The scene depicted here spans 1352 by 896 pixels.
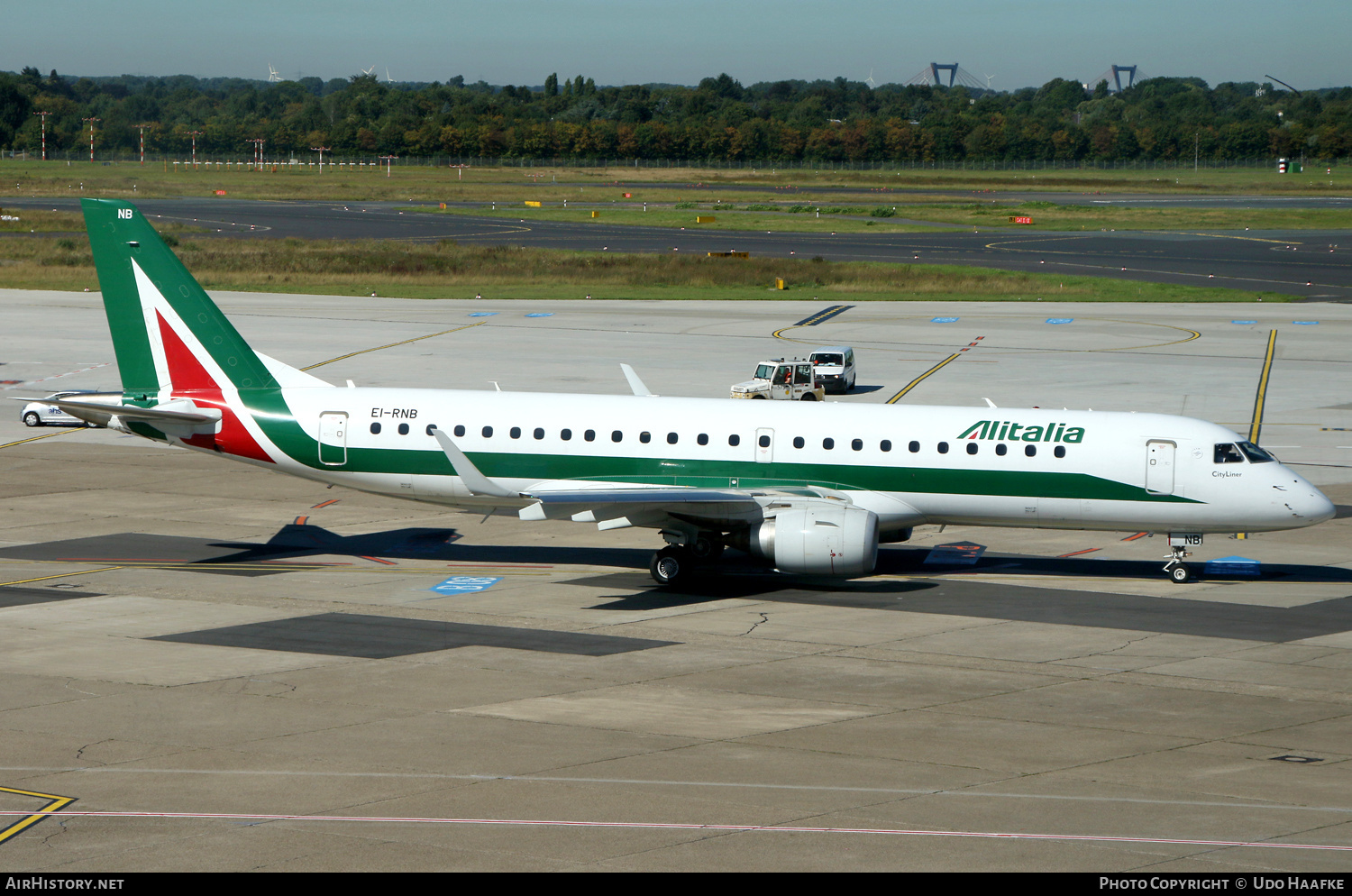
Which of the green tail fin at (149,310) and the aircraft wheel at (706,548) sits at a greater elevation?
the green tail fin at (149,310)

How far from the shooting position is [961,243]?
13838 cm

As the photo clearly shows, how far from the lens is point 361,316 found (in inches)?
3342

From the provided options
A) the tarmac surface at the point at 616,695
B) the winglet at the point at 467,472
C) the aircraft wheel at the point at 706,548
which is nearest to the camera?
the tarmac surface at the point at 616,695

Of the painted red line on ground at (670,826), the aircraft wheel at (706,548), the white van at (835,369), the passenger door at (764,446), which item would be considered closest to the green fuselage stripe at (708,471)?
the passenger door at (764,446)

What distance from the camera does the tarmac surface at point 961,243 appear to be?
11275 cm

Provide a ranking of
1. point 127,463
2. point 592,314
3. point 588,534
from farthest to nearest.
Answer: point 592,314
point 127,463
point 588,534

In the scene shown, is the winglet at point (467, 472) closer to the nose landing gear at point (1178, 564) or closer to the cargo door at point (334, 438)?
the cargo door at point (334, 438)

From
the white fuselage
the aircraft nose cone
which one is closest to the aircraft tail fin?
the white fuselage

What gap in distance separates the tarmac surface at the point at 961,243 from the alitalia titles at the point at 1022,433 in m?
72.0

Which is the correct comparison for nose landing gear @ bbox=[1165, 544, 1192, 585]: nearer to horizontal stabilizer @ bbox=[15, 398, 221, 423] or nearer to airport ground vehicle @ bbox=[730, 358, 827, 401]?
horizontal stabilizer @ bbox=[15, 398, 221, 423]

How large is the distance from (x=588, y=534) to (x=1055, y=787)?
21.9 metres

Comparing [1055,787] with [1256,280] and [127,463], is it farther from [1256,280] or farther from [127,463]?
[1256,280]
